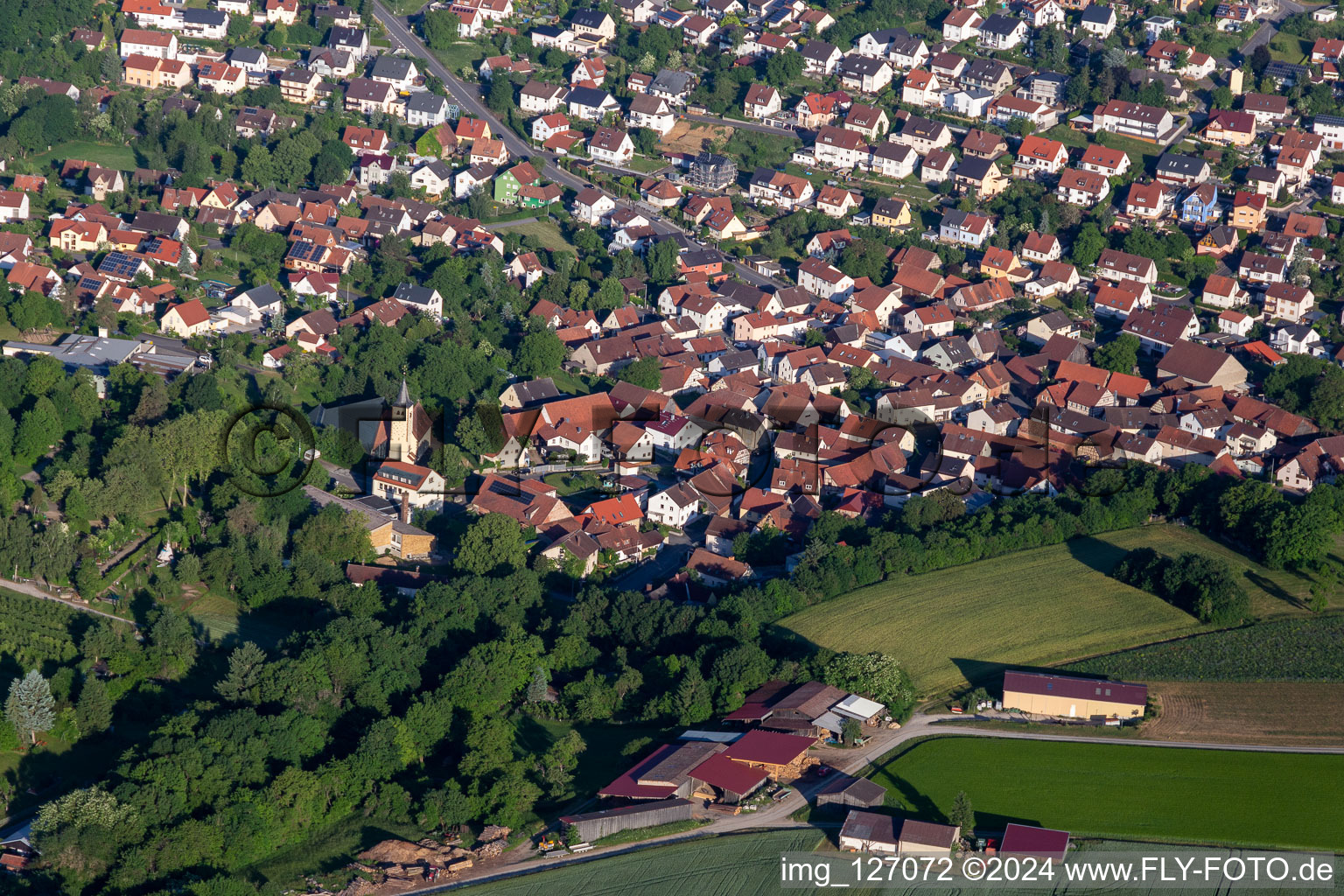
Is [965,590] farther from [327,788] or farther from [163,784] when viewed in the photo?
[163,784]

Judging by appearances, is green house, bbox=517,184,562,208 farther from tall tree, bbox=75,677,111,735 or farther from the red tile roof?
the red tile roof

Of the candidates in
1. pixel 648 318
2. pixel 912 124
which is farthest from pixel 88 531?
pixel 912 124

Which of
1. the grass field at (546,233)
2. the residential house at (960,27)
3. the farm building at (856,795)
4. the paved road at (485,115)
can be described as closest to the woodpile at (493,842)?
the farm building at (856,795)

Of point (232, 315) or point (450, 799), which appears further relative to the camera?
point (232, 315)

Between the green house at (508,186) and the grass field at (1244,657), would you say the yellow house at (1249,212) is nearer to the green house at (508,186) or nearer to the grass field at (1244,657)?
the grass field at (1244,657)

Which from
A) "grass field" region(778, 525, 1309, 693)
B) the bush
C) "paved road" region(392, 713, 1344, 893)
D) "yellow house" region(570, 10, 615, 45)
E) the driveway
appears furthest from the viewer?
"yellow house" region(570, 10, 615, 45)

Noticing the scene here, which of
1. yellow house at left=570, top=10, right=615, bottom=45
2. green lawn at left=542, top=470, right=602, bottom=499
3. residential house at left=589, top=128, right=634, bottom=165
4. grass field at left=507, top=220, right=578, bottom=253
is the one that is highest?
yellow house at left=570, top=10, right=615, bottom=45

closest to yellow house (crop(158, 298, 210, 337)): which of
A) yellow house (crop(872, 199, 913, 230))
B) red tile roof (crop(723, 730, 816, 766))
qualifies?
yellow house (crop(872, 199, 913, 230))

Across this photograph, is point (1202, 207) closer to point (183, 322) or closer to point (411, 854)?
point (183, 322)
